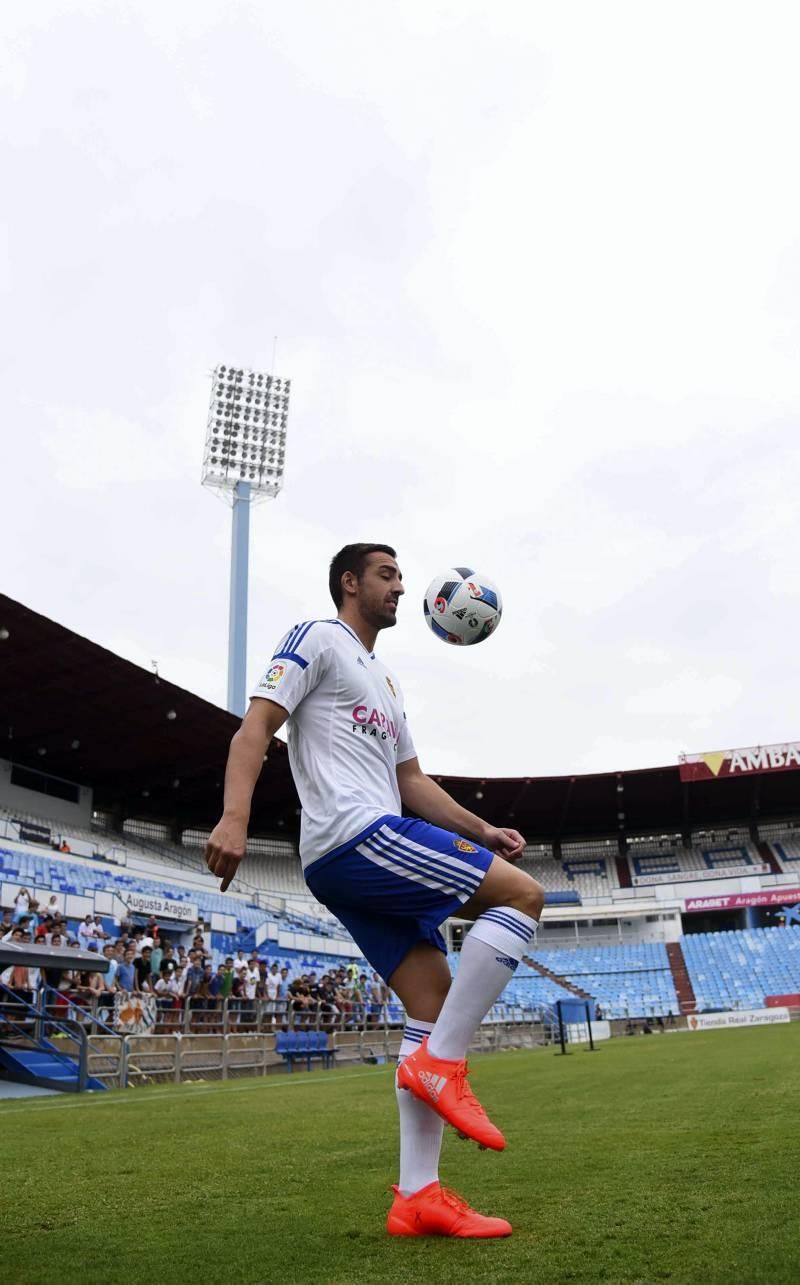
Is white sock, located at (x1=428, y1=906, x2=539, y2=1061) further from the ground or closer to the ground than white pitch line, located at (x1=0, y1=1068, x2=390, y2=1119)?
further from the ground

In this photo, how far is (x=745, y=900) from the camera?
4350 cm

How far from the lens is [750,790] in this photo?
46188 mm

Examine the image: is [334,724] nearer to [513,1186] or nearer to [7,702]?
[513,1186]

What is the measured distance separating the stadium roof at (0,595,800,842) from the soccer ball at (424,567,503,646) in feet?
68.1

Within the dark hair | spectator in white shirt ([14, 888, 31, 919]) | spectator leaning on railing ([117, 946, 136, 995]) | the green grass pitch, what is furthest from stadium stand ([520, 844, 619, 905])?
the dark hair

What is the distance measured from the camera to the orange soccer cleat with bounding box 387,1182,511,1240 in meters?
2.58

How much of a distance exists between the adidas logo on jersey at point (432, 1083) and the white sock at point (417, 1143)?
8 centimetres

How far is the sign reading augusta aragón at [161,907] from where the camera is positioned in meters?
26.2

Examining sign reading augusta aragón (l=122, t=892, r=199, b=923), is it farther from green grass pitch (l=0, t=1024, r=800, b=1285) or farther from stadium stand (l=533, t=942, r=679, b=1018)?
green grass pitch (l=0, t=1024, r=800, b=1285)

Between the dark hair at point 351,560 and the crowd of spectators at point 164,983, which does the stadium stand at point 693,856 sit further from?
the dark hair at point 351,560

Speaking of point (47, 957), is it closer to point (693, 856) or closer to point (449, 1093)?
point (449, 1093)

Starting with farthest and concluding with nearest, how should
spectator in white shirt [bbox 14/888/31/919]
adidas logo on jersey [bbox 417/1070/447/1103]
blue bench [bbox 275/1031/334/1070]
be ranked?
spectator in white shirt [bbox 14/888/31/919]
blue bench [bbox 275/1031/334/1070]
adidas logo on jersey [bbox 417/1070/447/1103]

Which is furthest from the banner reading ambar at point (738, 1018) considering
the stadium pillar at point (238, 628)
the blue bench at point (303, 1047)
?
the stadium pillar at point (238, 628)

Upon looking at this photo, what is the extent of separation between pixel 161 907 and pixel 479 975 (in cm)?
2618
